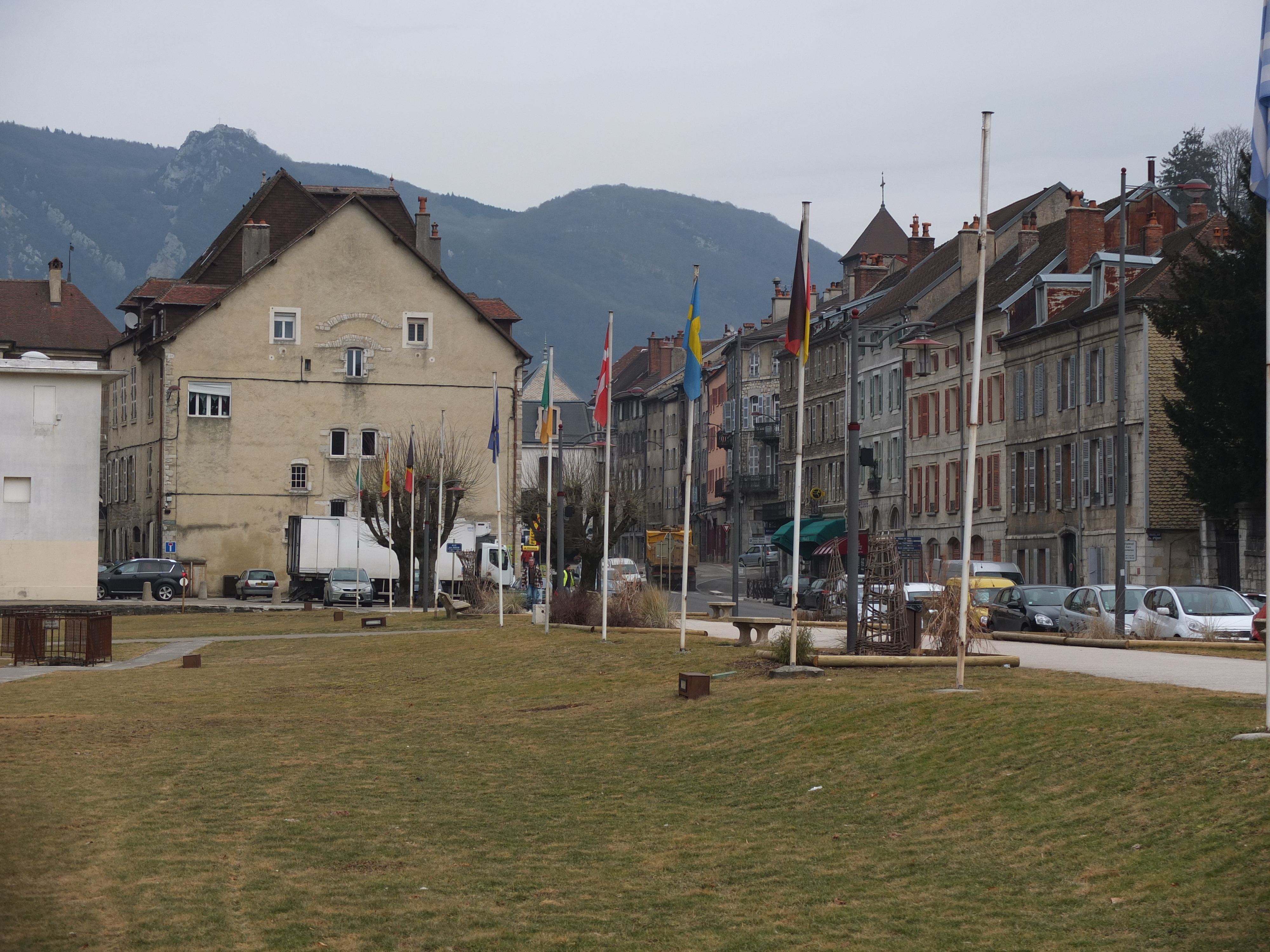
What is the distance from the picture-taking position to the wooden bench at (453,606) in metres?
50.0

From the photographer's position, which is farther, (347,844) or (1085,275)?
(1085,275)

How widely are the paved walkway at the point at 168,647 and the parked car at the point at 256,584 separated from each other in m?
28.1

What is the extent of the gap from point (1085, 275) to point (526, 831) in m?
61.0

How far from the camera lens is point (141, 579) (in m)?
71.2

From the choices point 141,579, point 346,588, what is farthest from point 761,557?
point 141,579

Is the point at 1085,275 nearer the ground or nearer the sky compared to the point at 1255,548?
nearer the sky

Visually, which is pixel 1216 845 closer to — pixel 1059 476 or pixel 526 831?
pixel 526 831

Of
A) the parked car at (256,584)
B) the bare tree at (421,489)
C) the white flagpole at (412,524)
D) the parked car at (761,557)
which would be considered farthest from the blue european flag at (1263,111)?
the parked car at (761,557)

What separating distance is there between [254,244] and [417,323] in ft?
27.3

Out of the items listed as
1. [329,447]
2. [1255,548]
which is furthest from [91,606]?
[1255,548]

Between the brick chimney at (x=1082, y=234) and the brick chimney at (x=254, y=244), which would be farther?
the brick chimney at (x=254, y=244)

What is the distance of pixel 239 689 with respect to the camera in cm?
2831

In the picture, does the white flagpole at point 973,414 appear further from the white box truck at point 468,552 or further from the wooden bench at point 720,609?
the white box truck at point 468,552

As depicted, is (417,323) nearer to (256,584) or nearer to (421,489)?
(421,489)
